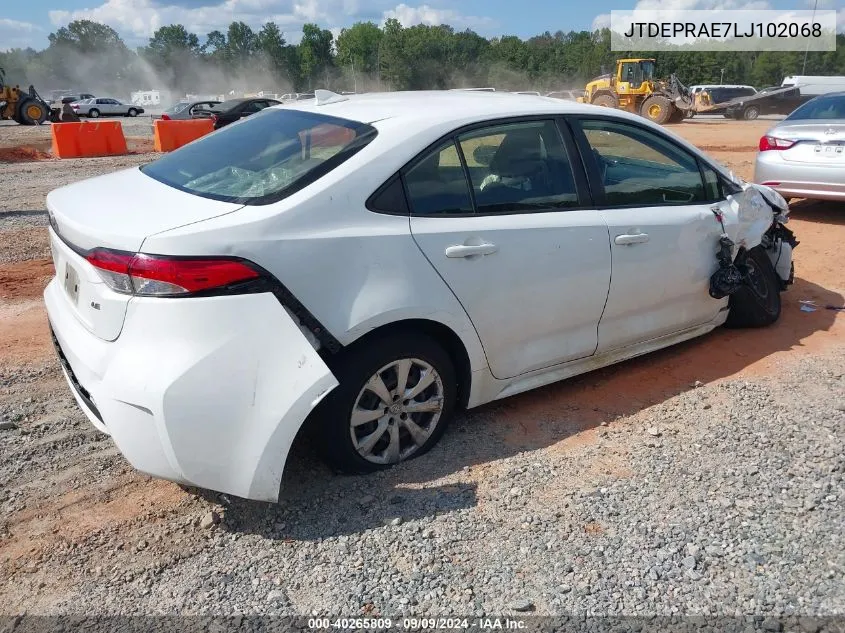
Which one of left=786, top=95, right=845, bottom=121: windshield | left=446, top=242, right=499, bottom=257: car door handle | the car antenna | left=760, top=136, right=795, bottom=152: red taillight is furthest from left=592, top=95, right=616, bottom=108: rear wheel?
left=446, top=242, right=499, bottom=257: car door handle

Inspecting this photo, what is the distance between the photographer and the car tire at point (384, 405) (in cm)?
A: 299

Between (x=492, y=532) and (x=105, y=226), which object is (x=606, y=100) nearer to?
(x=492, y=532)

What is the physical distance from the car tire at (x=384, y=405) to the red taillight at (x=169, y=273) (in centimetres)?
61

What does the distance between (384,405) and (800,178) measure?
22.3ft

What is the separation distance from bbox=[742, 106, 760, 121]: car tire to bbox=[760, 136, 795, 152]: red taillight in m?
29.3

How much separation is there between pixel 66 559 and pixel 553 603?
1877mm

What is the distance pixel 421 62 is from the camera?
75.7m

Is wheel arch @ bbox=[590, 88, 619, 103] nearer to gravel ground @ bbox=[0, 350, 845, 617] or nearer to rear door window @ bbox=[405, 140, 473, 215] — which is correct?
gravel ground @ bbox=[0, 350, 845, 617]

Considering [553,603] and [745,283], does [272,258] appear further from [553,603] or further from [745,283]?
[745,283]

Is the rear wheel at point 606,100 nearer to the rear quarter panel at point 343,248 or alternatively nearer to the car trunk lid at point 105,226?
the rear quarter panel at point 343,248

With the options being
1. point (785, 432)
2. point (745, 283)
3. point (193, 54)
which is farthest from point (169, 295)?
point (193, 54)

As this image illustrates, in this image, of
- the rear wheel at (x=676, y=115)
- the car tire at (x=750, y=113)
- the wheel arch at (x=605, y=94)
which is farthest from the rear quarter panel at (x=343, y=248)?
the car tire at (x=750, y=113)

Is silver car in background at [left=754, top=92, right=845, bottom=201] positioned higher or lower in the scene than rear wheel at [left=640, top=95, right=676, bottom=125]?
lower

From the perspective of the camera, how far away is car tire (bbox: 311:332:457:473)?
299 cm
